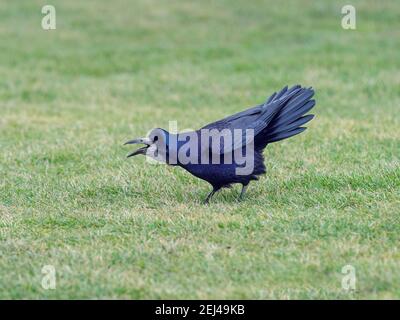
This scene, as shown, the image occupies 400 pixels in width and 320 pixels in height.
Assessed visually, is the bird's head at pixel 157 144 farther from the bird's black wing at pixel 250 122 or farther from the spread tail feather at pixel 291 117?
the spread tail feather at pixel 291 117

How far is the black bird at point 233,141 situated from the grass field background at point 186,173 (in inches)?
11.9

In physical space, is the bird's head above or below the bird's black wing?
below

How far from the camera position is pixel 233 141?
257 inches

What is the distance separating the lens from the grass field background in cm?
539

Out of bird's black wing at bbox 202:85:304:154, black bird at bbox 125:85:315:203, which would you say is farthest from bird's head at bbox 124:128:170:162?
bird's black wing at bbox 202:85:304:154

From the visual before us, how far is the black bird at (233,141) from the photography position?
255 inches

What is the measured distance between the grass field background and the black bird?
0.99 feet

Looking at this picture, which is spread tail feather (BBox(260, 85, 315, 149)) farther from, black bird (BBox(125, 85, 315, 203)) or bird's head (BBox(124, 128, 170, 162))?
bird's head (BBox(124, 128, 170, 162))

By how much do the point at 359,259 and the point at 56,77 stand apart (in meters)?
8.66

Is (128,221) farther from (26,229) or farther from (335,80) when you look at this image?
(335,80)

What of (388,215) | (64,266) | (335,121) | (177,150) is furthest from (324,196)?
(335,121)

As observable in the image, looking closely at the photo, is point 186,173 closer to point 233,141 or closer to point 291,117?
point 233,141

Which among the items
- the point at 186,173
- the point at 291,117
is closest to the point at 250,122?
the point at 291,117

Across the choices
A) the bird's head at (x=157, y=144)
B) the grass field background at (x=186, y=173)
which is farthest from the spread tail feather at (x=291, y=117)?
the bird's head at (x=157, y=144)
